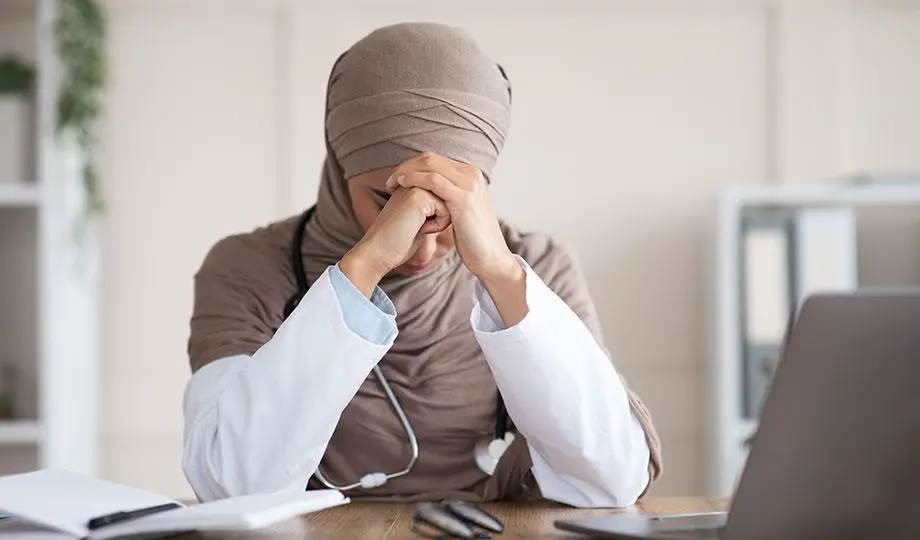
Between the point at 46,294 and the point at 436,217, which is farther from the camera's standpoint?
the point at 46,294

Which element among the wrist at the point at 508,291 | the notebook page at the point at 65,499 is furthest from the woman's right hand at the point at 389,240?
the notebook page at the point at 65,499

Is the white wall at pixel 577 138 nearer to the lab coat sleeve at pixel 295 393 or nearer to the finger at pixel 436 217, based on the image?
the finger at pixel 436 217

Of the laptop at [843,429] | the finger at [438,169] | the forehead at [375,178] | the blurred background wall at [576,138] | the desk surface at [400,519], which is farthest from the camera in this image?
the blurred background wall at [576,138]

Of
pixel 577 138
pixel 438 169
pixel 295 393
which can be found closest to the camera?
pixel 295 393

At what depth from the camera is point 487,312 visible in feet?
4.95

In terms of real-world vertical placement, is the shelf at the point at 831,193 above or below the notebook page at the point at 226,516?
above

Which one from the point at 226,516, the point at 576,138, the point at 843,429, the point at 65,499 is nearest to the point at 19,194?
the point at 576,138

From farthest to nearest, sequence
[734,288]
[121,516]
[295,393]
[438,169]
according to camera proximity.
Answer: [734,288] → [438,169] → [295,393] → [121,516]

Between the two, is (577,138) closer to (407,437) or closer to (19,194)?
(19,194)

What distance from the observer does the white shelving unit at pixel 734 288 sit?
3115 millimetres

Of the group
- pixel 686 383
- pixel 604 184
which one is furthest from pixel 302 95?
pixel 686 383

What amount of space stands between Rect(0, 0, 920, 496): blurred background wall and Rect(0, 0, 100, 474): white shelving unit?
0.44 ft

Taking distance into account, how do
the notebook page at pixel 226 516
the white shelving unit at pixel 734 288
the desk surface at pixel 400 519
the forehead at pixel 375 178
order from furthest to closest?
the white shelving unit at pixel 734 288
the forehead at pixel 375 178
the desk surface at pixel 400 519
the notebook page at pixel 226 516

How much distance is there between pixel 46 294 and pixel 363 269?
1957 millimetres
